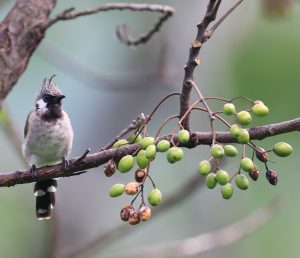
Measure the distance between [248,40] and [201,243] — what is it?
4.79 m

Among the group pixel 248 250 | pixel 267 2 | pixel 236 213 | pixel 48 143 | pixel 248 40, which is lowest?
pixel 248 250

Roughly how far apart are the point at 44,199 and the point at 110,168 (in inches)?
81.9

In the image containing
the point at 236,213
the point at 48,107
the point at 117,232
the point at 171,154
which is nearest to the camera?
the point at 171,154

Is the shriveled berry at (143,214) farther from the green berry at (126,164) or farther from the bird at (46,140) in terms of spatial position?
the bird at (46,140)

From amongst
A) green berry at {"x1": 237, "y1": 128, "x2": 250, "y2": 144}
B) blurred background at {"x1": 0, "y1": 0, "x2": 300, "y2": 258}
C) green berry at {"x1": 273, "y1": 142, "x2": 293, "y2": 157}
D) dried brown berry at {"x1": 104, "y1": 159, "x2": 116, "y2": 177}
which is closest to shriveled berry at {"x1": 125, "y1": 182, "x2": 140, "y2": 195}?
dried brown berry at {"x1": 104, "y1": 159, "x2": 116, "y2": 177}

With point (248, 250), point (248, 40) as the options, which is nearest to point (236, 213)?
point (248, 250)

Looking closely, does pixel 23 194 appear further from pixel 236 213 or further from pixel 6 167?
pixel 236 213

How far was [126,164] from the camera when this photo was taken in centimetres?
265

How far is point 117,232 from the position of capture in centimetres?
439

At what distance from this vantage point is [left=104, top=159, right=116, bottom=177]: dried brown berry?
2.72 metres

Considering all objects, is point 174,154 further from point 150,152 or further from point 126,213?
point 126,213

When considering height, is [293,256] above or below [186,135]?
below

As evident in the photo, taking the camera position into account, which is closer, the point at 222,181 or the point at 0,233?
the point at 222,181

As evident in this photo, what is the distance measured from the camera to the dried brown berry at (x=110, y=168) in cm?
272
